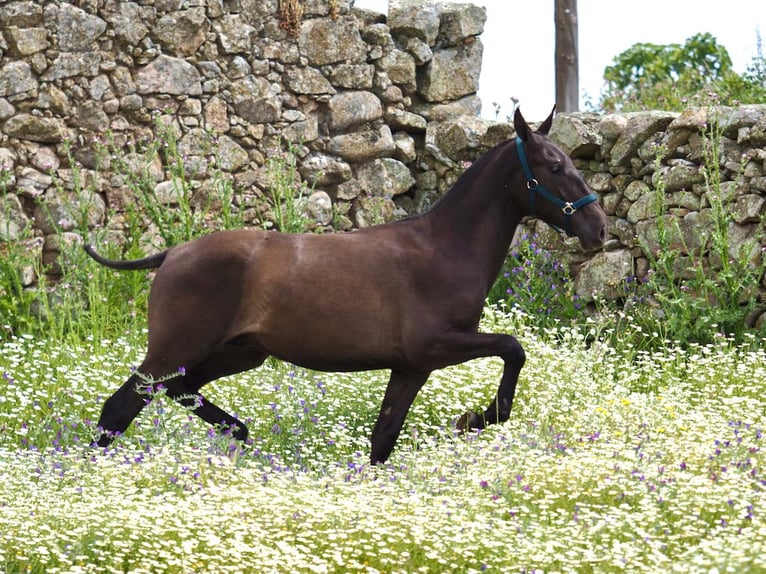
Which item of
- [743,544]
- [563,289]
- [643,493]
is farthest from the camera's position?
[563,289]

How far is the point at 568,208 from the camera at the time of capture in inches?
221

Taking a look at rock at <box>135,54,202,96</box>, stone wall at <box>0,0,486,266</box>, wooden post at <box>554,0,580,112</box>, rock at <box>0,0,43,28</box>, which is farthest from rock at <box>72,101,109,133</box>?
wooden post at <box>554,0,580,112</box>

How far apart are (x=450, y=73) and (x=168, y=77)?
8.24ft

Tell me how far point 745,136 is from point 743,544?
207 inches

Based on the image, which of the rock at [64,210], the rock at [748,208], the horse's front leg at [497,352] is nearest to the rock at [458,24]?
the rock at [748,208]

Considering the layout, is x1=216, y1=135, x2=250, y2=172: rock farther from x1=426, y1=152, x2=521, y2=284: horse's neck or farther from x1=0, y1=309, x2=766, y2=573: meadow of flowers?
x1=426, y1=152, x2=521, y2=284: horse's neck

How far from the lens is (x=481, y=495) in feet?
16.0

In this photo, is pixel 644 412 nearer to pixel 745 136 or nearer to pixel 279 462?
pixel 279 462

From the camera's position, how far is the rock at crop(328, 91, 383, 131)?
33.8 feet

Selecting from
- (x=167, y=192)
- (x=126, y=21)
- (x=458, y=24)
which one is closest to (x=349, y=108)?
(x=458, y=24)

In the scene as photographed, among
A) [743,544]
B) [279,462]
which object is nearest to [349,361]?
[279,462]

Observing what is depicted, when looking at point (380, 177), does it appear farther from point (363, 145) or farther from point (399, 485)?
point (399, 485)

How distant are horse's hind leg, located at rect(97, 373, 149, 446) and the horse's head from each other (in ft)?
6.73

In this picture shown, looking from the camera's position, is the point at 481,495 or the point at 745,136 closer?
the point at 481,495
